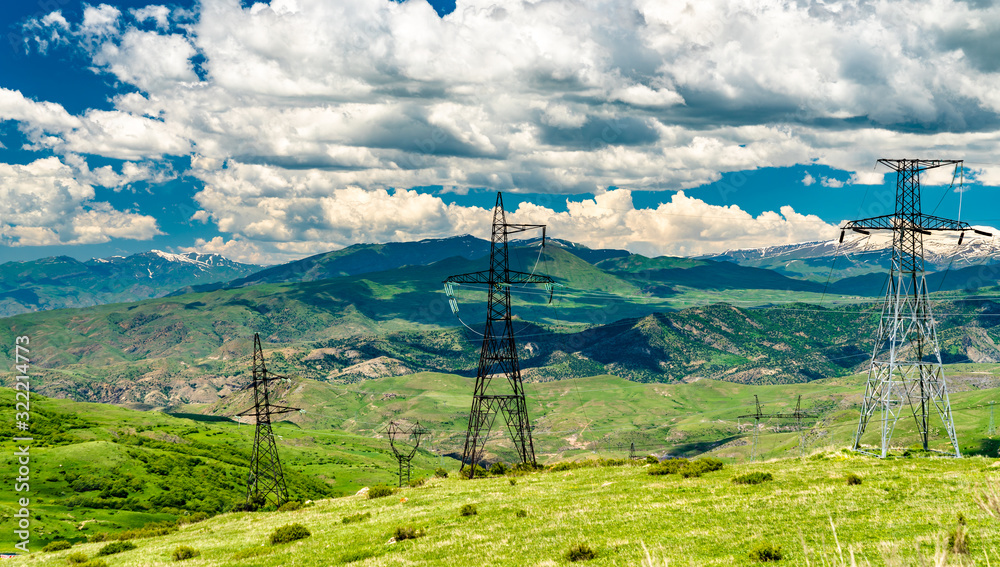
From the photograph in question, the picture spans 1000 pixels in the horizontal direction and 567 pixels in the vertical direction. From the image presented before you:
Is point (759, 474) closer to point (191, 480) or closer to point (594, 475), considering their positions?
point (594, 475)

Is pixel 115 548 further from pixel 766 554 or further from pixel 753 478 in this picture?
pixel 753 478

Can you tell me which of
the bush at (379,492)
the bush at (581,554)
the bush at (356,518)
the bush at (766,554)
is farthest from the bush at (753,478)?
the bush at (379,492)

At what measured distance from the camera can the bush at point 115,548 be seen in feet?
143

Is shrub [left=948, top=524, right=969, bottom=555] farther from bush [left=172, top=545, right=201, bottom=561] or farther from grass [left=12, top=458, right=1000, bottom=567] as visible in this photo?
bush [left=172, top=545, right=201, bottom=561]

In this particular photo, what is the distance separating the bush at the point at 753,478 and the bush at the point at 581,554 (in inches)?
707

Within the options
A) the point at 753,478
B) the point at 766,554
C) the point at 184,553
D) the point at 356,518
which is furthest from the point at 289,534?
the point at 753,478

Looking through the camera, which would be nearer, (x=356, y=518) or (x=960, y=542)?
(x=960, y=542)

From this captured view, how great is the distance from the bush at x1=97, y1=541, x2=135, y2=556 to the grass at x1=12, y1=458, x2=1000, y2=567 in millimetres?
1009

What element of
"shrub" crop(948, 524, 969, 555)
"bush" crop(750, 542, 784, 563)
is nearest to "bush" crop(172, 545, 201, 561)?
"bush" crop(750, 542, 784, 563)

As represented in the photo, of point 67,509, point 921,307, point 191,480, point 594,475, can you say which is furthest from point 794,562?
→ point 191,480

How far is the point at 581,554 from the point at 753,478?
61.8ft

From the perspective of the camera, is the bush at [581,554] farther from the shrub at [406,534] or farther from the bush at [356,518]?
the bush at [356,518]

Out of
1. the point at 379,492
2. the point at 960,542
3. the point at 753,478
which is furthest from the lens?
the point at 379,492

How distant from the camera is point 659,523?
3009 cm
